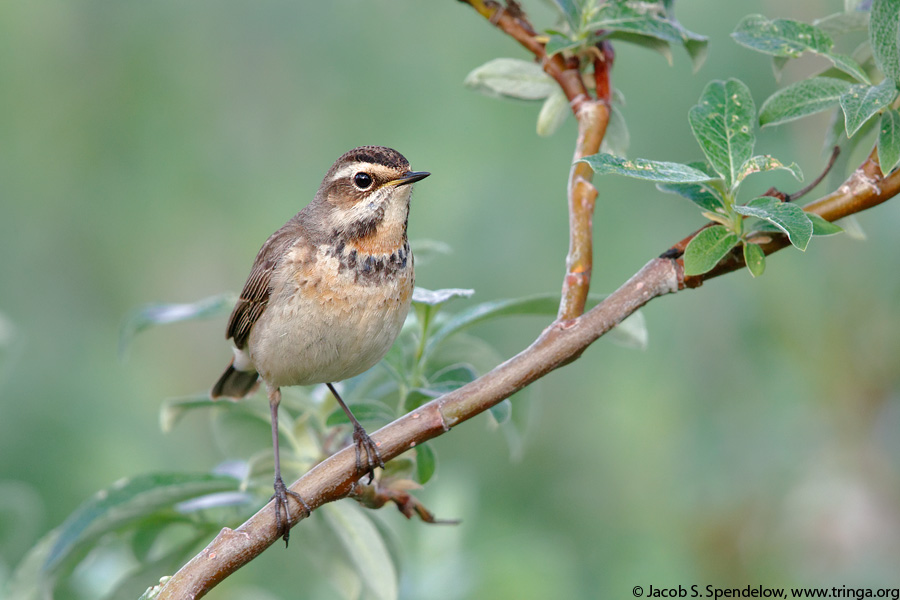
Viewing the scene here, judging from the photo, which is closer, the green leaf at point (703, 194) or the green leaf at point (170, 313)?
the green leaf at point (703, 194)

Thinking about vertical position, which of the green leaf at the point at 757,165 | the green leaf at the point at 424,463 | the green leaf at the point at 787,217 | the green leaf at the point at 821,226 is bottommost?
the green leaf at the point at 424,463

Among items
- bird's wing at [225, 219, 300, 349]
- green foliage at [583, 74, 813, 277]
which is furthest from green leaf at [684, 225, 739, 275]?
bird's wing at [225, 219, 300, 349]

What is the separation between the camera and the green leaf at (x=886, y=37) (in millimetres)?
2316

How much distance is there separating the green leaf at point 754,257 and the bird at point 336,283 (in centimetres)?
130

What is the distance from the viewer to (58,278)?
7.60 metres

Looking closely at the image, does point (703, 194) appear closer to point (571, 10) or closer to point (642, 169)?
point (642, 169)

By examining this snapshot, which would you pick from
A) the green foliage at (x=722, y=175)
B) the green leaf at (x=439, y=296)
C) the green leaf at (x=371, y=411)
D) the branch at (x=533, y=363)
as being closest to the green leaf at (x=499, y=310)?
the green leaf at (x=439, y=296)

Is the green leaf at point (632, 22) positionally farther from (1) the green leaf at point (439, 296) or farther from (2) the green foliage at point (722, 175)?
(1) the green leaf at point (439, 296)

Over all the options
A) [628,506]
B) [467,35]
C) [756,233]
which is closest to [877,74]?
[756,233]

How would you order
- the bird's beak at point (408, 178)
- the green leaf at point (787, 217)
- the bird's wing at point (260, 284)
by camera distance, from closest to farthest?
the green leaf at point (787, 217), the bird's beak at point (408, 178), the bird's wing at point (260, 284)

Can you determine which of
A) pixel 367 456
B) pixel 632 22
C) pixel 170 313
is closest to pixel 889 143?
pixel 632 22

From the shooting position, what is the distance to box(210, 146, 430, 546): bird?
3240 mm

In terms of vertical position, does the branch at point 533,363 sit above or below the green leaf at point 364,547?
above

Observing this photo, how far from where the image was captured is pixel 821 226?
222 cm
